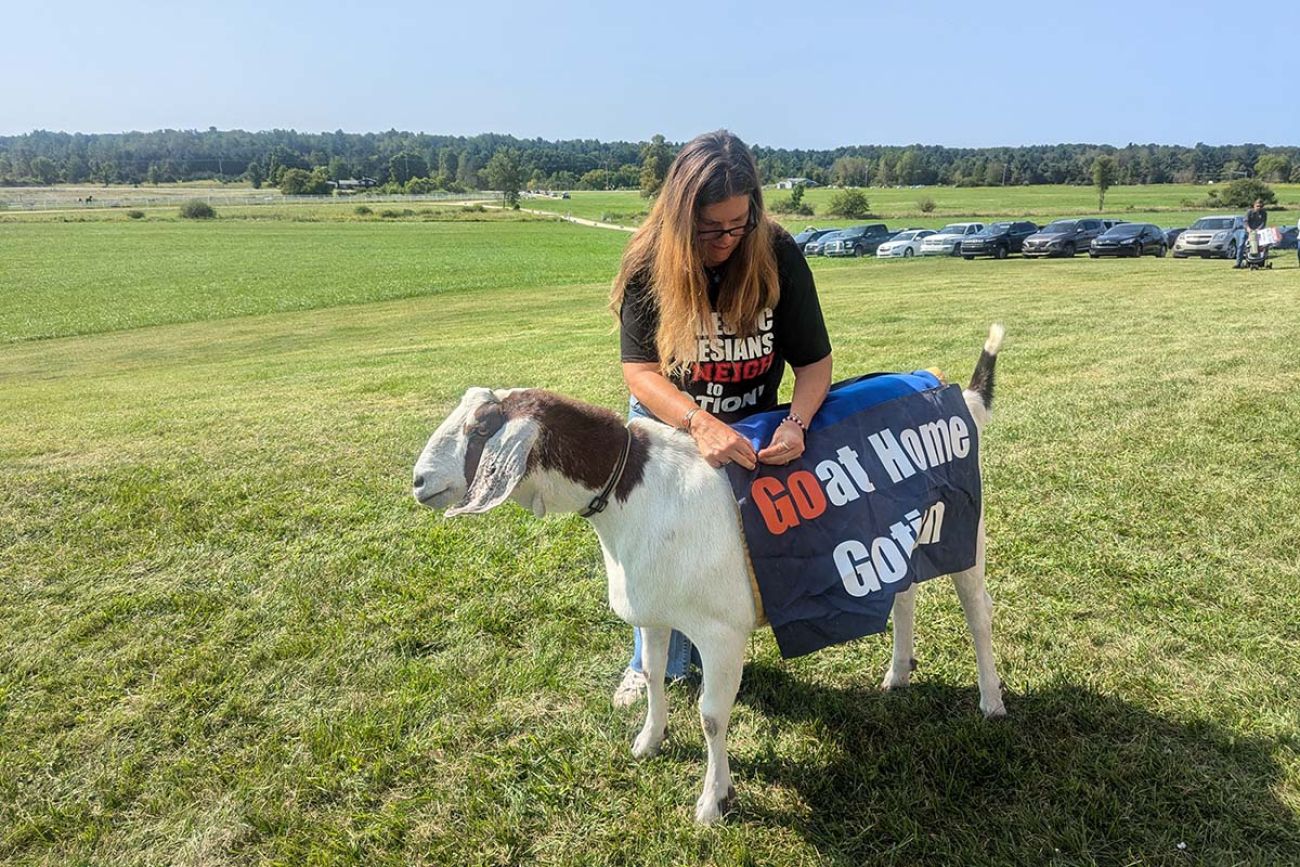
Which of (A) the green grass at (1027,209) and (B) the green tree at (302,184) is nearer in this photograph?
(A) the green grass at (1027,209)

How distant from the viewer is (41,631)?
15.2ft

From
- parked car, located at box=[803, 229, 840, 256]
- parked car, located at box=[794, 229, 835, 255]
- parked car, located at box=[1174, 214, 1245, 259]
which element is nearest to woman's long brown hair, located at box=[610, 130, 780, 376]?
parked car, located at box=[1174, 214, 1245, 259]

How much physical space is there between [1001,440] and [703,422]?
553cm

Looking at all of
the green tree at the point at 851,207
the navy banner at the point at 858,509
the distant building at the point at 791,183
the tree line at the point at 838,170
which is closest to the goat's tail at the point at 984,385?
the navy banner at the point at 858,509

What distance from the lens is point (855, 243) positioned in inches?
1505

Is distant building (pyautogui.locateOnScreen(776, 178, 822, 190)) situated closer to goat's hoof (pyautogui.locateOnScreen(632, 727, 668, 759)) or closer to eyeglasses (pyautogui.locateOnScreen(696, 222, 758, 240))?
eyeglasses (pyautogui.locateOnScreen(696, 222, 758, 240))

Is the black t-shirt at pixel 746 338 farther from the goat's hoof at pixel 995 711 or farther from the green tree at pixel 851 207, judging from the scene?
the green tree at pixel 851 207

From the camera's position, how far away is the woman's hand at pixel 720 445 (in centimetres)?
290

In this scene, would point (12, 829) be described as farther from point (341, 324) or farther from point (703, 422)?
point (341, 324)

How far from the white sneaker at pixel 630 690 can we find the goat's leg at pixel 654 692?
0.28m

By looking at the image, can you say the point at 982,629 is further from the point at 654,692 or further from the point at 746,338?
the point at 746,338

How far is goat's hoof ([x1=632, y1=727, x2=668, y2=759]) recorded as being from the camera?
3.59 m

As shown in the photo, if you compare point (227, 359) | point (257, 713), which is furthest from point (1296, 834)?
point (227, 359)

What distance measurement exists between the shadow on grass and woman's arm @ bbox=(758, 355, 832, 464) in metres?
1.57
